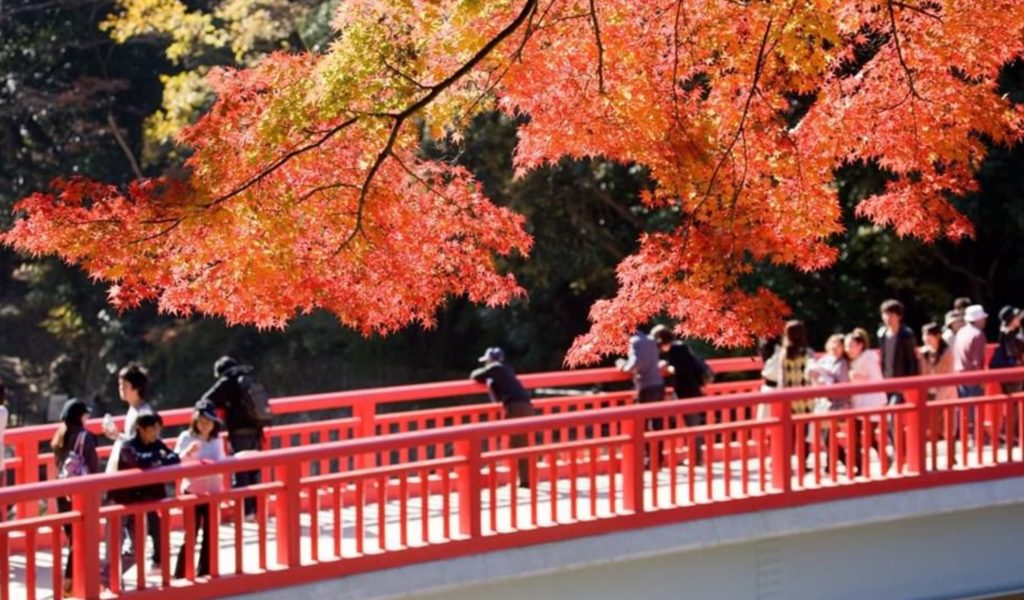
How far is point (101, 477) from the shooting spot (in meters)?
8.21

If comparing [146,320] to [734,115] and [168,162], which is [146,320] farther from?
[734,115]

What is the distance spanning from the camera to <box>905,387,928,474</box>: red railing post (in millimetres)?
11758

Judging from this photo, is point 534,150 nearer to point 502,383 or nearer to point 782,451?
point 502,383

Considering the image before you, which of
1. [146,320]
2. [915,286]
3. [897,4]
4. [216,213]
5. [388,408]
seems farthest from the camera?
[146,320]

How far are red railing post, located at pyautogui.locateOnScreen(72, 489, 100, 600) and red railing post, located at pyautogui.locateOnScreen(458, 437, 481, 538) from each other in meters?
2.35

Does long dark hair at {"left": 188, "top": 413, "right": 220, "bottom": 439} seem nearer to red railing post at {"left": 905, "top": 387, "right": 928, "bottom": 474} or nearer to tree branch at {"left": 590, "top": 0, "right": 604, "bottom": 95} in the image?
tree branch at {"left": 590, "top": 0, "right": 604, "bottom": 95}

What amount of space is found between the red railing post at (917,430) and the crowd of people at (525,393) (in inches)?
9.8

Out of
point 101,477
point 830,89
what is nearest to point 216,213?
point 101,477

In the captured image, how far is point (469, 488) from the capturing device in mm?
9695

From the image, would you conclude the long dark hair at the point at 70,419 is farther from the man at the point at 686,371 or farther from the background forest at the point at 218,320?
the background forest at the point at 218,320

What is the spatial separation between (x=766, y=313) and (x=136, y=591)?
435 centimetres

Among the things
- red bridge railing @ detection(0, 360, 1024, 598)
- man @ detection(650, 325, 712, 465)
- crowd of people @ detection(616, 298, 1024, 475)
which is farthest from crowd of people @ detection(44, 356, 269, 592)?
man @ detection(650, 325, 712, 465)

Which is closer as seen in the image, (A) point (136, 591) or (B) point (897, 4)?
(A) point (136, 591)

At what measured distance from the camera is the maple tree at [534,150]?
368 inches
